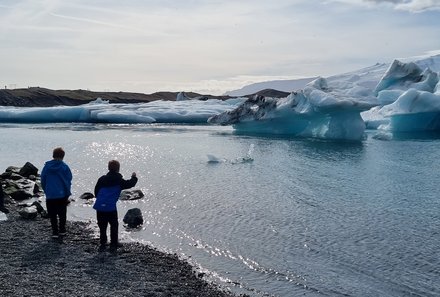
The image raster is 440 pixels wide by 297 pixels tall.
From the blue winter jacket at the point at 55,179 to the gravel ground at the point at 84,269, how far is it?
851mm

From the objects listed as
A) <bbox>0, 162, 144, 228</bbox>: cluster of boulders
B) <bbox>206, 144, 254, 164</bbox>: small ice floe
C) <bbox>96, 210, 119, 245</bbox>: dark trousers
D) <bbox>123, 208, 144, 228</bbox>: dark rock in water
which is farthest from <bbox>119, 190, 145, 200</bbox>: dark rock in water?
<bbox>206, 144, 254, 164</bbox>: small ice floe

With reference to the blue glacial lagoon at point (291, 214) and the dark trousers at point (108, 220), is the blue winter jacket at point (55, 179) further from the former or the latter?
the blue glacial lagoon at point (291, 214)

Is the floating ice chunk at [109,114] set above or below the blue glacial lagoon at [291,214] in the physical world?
above

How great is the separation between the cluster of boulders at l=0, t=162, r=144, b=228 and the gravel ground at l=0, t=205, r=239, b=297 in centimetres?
151

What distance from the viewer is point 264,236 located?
10953mm

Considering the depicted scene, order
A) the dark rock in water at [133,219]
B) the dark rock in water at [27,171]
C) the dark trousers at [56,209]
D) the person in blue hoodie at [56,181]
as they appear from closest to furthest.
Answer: the person in blue hoodie at [56,181]
the dark trousers at [56,209]
the dark rock in water at [133,219]
the dark rock in water at [27,171]

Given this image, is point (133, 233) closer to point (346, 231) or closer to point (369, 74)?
point (346, 231)

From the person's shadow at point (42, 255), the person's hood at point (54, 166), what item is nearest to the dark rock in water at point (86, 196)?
the person's shadow at point (42, 255)

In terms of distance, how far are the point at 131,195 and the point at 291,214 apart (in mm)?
4420

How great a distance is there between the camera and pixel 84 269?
305 inches

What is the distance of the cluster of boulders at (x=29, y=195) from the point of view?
11522 millimetres

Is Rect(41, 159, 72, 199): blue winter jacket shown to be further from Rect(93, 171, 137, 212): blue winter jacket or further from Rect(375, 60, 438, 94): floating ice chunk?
Rect(375, 60, 438, 94): floating ice chunk

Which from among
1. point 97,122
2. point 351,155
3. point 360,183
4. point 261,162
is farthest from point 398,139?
point 97,122

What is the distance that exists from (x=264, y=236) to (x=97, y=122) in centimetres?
4647
